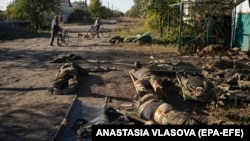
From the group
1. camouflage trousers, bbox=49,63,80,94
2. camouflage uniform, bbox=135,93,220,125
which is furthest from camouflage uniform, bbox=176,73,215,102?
camouflage trousers, bbox=49,63,80,94

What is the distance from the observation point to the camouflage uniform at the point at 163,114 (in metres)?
6.29

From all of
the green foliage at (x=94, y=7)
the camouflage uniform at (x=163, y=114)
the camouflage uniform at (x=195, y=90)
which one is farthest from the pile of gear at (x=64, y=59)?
the green foliage at (x=94, y=7)

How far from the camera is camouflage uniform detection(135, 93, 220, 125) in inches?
248

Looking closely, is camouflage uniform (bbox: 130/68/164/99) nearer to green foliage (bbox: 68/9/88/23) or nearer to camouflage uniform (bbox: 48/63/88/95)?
camouflage uniform (bbox: 48/63/88/95)

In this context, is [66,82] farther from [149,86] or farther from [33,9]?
[33,9]

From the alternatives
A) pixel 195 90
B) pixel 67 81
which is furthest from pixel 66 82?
→ pixel 195 90

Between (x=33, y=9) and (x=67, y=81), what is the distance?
3312 centimetres

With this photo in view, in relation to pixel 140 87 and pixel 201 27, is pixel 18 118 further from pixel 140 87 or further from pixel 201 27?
pixel 201 27

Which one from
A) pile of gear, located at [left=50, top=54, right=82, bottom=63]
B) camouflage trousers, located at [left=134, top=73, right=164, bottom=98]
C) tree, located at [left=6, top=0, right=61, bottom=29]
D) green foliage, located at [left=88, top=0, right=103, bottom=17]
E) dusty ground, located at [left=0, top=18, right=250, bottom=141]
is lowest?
dusty ground, located at [left=0, top=18, right=250, bottom=141]

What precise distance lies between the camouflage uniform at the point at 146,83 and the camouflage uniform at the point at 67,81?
1757 mm

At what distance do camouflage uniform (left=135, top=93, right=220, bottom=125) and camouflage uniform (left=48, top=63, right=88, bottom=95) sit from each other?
273 centimetres

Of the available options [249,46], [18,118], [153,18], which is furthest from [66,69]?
[153,18]

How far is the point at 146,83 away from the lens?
9641 millimetres

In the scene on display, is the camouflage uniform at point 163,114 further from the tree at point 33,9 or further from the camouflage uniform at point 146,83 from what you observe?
the tree at point 33,9
